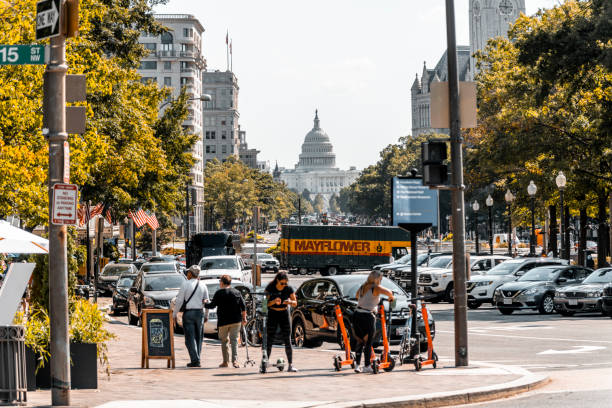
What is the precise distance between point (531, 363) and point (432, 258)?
95.7ft

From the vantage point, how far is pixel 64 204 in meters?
11.3

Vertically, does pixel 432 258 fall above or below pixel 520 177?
below

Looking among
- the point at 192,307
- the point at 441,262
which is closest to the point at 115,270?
the point at 441,262

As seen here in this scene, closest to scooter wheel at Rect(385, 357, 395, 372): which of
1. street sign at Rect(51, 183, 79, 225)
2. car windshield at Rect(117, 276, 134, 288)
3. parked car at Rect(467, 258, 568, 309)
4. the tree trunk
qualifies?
street sign at Rect(51, 183, 79, 225)

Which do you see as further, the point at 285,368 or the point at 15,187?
the point at 15,187

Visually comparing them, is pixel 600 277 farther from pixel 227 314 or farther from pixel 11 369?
pixel 11 369

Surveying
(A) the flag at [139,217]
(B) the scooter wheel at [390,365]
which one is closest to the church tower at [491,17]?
(A) the flag at [139,217]

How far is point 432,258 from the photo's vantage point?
47.0 meters

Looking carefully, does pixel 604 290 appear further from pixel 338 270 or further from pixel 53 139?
pixel 338 270

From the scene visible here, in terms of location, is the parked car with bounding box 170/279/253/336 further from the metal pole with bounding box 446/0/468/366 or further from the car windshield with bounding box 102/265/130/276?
the car windshield with bounding box 102/265/130/276

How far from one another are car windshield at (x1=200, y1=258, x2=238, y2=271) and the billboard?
21167 millimetres

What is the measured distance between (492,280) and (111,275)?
19.2m

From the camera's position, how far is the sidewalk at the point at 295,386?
486 inches

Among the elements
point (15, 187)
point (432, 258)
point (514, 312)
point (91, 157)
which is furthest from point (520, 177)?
point (15, 187)
